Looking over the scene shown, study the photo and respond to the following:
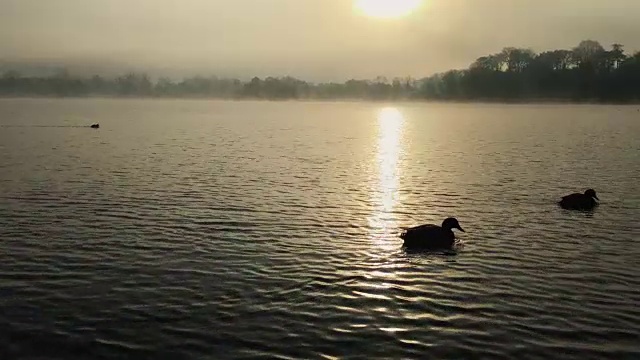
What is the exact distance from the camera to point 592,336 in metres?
14.3

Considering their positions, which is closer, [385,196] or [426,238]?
[426,238]

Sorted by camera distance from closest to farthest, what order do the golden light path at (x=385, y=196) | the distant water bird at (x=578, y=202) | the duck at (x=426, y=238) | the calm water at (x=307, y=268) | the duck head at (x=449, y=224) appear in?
the calm water at (x=307, y=268) < the duck at (x=426, y=238) < the duck head at (x=449, y=224) < the golden light path at (x=385, y=196) < the distant water bird at (x=578, y=202)

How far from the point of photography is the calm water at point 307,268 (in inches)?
548

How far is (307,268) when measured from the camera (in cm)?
1923

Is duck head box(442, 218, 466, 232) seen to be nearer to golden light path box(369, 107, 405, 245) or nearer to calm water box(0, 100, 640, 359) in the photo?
calm water box(0, 100, 640, 359)

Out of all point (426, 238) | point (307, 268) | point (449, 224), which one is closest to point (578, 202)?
point (449, 224)

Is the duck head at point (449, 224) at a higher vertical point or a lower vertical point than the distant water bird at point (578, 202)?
higher

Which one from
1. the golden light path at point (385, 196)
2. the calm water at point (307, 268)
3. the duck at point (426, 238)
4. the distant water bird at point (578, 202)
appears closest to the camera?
the calm water at point (307, 268)

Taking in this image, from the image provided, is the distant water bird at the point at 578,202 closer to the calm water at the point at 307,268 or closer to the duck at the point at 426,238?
the calm water at the point at 307,268

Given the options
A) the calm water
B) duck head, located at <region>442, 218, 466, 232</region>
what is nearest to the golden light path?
the calm water

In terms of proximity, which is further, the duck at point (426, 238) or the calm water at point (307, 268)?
the duck at point (426, 238)

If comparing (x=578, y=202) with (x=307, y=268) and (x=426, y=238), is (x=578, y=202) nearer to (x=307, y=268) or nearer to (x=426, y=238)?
(x=426, y=238)

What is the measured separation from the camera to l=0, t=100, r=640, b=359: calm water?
13930mm

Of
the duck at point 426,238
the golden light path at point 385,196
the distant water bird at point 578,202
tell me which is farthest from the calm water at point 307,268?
the duck at point 426,238
